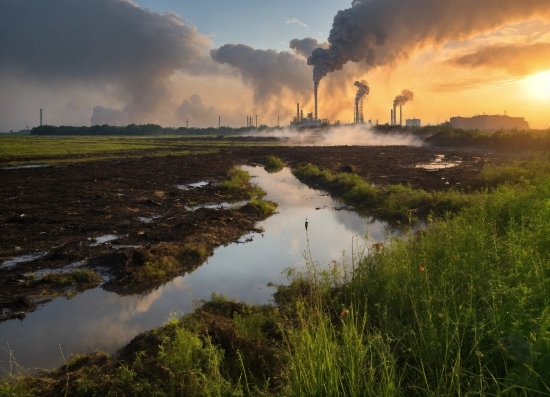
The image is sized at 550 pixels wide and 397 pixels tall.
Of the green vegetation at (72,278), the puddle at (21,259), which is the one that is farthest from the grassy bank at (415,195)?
the puddle at (21,259)

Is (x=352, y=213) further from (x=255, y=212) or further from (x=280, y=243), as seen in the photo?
(x=280, y=243)

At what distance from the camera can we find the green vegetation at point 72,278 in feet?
28.9

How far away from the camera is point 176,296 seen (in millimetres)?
8602

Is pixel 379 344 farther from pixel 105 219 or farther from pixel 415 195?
pixel 415 195

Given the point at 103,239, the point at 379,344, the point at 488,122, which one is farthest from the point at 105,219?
the point at 488,122

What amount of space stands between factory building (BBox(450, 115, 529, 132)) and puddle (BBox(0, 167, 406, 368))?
307 feet

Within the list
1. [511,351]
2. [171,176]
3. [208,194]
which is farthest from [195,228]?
[171,176]

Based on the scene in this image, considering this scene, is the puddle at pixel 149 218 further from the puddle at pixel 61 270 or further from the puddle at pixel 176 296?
the puddle at pixel 61 270

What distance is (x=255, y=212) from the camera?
53.5 feet

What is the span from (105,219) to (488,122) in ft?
331

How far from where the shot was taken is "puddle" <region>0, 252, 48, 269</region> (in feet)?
32.6

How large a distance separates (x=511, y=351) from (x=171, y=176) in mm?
25892

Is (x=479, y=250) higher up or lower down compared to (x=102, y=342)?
higher up

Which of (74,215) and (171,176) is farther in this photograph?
(171,176)
